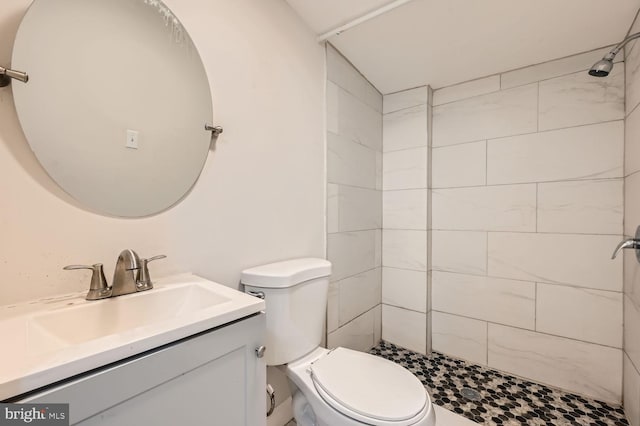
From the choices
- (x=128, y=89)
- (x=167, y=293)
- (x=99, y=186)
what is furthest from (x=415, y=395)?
(x=128, y=89)

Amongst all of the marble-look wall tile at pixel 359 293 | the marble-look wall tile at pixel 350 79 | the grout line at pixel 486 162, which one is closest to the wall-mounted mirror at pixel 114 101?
the marble-look wall tile at pixel 350 79

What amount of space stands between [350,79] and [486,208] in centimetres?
128

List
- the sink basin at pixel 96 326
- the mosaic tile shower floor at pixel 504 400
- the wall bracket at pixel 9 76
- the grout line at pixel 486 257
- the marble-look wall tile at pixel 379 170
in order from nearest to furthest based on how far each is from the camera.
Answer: the sink basin at pixel 96 326, the wall bracket at pixel 9 76, the mosaic tile shower floor at pixel 504 400, the grout line at pixel 486 257, the marble-look wall tile at pixel 379 170

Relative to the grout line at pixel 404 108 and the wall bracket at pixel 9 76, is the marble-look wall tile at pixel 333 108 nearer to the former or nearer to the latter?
the grout line at pixel 404 108

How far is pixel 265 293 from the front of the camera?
1126 millimetres

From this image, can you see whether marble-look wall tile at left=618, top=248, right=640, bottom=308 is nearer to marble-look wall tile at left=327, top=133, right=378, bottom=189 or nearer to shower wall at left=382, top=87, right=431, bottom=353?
shower wall at left=382, top=87, right=431, bottom=353

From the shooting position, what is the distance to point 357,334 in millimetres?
1931

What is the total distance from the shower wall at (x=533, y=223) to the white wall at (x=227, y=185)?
3.48 ft

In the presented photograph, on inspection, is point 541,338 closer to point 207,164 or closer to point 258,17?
point 207,164

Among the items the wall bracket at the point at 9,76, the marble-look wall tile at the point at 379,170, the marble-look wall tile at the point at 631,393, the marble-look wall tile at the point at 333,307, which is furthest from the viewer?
the marble-look wall tile at the point at 379,170

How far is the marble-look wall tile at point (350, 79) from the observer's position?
5.62 feet

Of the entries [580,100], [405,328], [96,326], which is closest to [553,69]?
[580,100]

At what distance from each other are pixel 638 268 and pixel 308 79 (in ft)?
6.14

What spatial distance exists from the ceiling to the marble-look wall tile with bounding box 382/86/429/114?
0.57 ft
